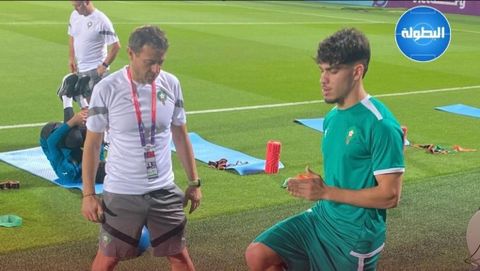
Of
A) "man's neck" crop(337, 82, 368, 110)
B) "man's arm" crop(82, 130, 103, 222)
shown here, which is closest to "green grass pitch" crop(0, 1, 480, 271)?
"man's arm" crop(82, 130, 103, 222)

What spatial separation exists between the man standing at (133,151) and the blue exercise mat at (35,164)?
9.96ft

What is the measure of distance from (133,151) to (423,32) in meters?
9.23

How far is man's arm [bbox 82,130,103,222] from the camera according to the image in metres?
4.88

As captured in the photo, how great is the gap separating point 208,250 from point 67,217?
1.56 meters

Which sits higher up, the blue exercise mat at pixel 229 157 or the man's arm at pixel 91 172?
the man's arm at pixel 91 172

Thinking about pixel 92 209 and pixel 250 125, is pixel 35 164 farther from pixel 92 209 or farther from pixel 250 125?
pixel 92 209

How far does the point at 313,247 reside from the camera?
4.41 m

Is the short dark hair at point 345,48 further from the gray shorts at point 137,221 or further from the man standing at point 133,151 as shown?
Result: the gray shorts at point 137,221

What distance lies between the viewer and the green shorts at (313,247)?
4.27m

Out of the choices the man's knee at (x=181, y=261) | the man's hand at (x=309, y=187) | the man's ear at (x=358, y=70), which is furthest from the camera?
the man's knee at (x=181, y=261)

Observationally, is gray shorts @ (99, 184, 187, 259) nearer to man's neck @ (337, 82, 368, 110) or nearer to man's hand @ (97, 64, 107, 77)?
man's neck @ (337, 82, 368, 110)

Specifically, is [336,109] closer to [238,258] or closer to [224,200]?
[238,258]

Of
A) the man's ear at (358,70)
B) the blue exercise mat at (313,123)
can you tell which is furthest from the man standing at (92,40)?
the man's ear at (358,70)

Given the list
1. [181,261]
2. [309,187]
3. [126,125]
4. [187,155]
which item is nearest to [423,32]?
[187,155]
